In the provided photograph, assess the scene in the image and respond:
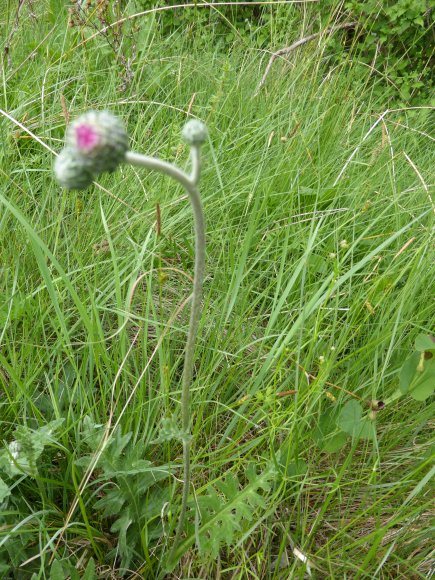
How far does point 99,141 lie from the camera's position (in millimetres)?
625

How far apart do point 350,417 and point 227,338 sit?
0.39 metres

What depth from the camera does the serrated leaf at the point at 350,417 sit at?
1388 mm

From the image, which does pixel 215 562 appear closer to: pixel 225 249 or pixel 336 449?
pixel 336 449

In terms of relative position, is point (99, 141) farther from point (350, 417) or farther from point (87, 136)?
point (350, 417)

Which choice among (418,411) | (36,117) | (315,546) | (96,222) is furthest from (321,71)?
(315,546)

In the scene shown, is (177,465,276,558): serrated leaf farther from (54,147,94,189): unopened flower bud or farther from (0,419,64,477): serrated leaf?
(54,147,94,189): unopened flower bud

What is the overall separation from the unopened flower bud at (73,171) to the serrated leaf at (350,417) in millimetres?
916

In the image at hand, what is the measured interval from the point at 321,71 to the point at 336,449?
7.37 feet

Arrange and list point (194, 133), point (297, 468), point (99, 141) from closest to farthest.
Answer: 1. point (99, 141)
2. point (194, 133)
3. point (297, 468)

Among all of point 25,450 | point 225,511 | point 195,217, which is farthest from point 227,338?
point 195,217

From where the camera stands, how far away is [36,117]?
2.32 meters

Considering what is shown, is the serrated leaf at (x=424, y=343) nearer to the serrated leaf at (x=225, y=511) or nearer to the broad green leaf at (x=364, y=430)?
the broad green leaf at (x=364, y=430)

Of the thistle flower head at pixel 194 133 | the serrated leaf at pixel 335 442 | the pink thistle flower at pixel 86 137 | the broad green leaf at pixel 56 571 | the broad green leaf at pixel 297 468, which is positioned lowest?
the broad green leaf at pixel 56 571

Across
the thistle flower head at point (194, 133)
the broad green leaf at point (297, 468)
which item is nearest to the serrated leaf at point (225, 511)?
the broad green leaf at point (297, 468)
